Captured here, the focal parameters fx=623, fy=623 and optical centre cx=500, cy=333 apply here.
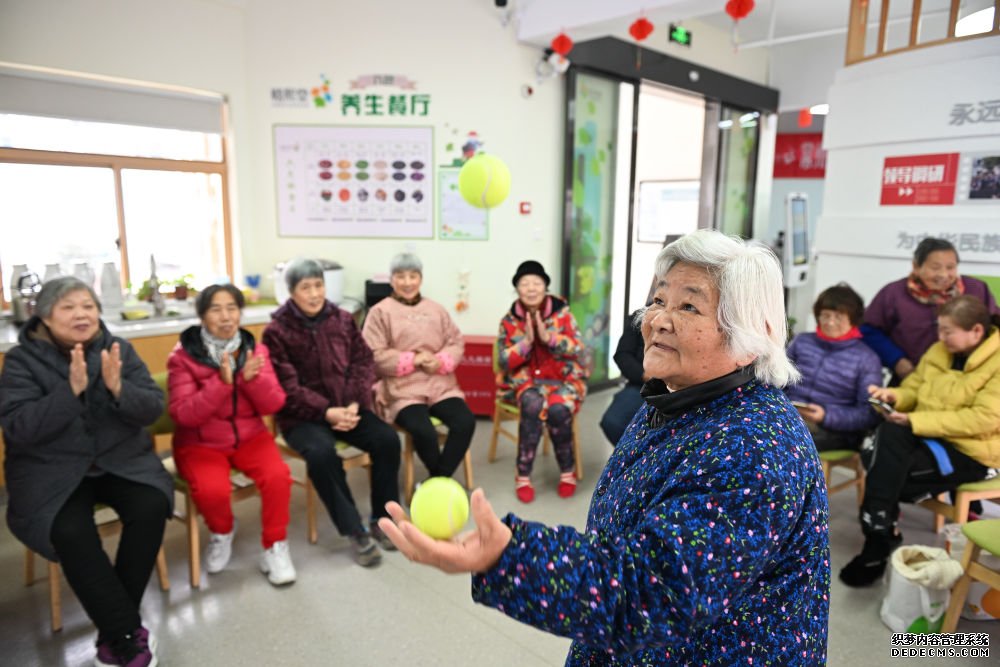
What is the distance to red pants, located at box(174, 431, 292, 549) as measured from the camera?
2490 mm

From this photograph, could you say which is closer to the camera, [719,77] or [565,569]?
[565,569]

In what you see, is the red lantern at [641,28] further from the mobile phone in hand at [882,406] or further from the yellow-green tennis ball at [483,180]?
the mobile phone in hand at [882,406]

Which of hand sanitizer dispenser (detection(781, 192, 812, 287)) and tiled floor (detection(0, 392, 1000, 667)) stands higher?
hand sanitizer dispenser (detection(781, 192, 812, 287))

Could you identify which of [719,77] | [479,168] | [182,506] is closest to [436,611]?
[182,506]

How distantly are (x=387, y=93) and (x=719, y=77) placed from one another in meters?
3.61

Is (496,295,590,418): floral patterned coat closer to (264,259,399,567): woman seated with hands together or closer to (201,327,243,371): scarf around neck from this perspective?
(264,259,399,567): woman seated with hands together

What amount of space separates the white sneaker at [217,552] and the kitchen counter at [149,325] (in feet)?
4.40

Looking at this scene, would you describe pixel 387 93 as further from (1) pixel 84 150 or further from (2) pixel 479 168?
(1) pixel 84 150

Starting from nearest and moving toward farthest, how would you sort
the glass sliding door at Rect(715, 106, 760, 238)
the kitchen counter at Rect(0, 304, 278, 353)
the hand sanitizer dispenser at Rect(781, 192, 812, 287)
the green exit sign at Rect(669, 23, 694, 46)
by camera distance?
the kitchen counter at Rect(0, 304, 278, 353), the green exit sign at Rect(669, 23, 694, 46), the glass sliding door at Rect(715, 106, 760, 238), the hand sanitizer dispenser at Rect(781, 192, 812, 287)

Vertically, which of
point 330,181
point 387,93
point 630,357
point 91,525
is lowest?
point 91,525

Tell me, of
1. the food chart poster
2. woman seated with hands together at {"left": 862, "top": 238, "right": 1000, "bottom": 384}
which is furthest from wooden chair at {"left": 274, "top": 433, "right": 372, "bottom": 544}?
woman seated with hands together at {"left": 862, "top": 238, "right": 1000, "bottom": 384}

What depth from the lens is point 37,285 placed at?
11.6 feet

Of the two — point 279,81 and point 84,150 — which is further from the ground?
point 279,81

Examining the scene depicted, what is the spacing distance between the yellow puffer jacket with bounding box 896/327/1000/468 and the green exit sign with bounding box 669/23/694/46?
397 centimetres
